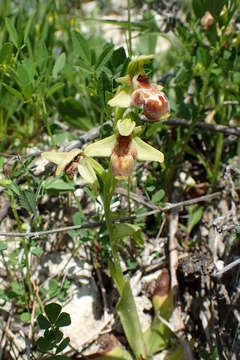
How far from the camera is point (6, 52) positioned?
2307mm

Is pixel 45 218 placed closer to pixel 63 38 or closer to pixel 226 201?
pixel 226 201

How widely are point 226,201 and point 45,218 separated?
3.70 feet

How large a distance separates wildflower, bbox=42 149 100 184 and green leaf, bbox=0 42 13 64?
72 centimetres

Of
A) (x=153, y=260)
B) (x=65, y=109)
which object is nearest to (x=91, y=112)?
(x=65, y=109)

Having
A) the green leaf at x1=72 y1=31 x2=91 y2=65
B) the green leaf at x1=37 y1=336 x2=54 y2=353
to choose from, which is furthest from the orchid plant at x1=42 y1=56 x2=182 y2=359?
the green leaf at x1=72 y1=31 x2=91 y2=65

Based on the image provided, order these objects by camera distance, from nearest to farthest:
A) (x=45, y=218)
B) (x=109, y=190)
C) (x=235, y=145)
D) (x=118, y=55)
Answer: (x=109, y=190) < (x=118, y=55) < (x=45, y=218) < (x=235, y=145)

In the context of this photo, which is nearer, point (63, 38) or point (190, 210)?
point (190, 210)

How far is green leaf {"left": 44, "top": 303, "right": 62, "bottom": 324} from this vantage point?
1.96 m

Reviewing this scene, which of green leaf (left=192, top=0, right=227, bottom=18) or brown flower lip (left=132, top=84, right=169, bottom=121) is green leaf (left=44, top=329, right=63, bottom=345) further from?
green leaf (left=192, top=0, right=227, bottom=18)

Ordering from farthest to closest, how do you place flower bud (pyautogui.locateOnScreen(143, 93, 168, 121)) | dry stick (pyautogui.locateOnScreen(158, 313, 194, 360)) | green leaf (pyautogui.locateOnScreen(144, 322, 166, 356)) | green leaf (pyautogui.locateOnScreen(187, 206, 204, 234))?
green leaf (pyautogui.locateOnScreen(187, 206, 204, 234)) → green leaf (pyautogui.locateOnScreen(144, 322, 166, 356)) → dry stick (pyautogui.locateOnScreen(158, 313, 194, 360)) → flower bud (pyautogui.locateOnScreen(143, 93, 168, 121))

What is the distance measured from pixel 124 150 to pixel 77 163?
234 millimetres

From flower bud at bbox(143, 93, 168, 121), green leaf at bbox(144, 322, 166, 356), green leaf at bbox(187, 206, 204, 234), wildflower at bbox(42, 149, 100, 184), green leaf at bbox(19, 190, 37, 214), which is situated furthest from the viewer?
green leaf at bbox(187, 206, 204, 234)

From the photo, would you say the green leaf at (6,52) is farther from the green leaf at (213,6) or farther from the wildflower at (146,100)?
the green leaf at (213,6)

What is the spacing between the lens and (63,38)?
378 centimetres
